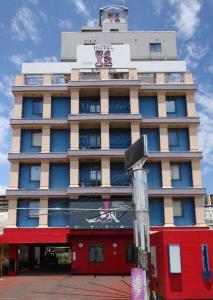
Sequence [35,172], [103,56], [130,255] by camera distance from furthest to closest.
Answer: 1. [103,56]
2. [35,172]
3. [130,255]

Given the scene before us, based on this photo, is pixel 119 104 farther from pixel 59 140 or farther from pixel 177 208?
pixel 177 208

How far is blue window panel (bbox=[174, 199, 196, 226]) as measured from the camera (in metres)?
44.2

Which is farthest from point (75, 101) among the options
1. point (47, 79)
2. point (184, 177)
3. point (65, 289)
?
point (65, 289)

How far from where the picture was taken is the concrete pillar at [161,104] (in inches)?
1850

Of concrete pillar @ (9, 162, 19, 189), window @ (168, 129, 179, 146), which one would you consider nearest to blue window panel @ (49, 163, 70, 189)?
concrete pillar @ (9, 162, 19, 189)

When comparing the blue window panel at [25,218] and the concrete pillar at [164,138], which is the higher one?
the concrete pillar at [164,138]

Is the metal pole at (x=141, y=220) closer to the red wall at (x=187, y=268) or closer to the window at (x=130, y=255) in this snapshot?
the red wall at (x=187, y=268)

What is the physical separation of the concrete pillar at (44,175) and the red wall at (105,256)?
22.2 feet

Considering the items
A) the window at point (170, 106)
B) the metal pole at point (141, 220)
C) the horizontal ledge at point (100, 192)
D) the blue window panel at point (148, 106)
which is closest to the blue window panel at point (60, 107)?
the blue window panel at point (148, 106)

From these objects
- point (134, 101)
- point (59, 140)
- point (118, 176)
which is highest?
point (134, 101)

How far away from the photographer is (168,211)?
44.0m

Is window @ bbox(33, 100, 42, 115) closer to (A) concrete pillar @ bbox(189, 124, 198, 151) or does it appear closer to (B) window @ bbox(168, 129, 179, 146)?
(B) window @ bbox(168, 129, 179, 146)

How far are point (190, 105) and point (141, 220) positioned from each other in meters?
29.9

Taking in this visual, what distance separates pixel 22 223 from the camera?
44219 mm
